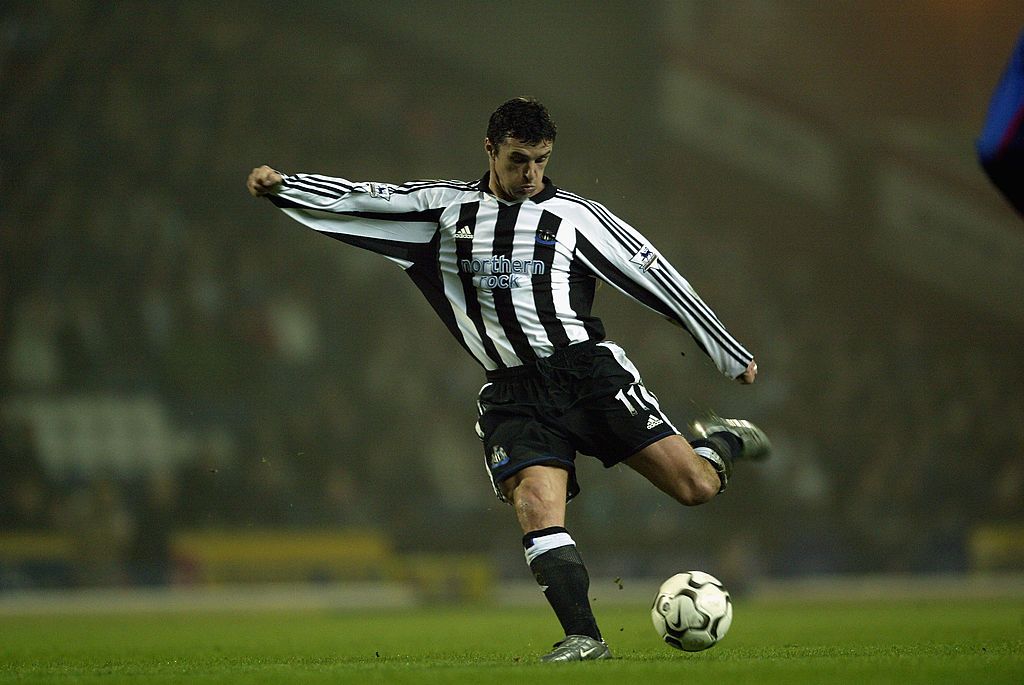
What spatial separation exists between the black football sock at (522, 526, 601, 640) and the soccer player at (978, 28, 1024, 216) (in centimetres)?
202

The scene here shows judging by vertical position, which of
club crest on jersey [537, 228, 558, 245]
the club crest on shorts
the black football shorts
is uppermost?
club crest on jersey [537, 228, 558, 245]

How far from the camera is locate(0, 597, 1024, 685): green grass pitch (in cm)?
420

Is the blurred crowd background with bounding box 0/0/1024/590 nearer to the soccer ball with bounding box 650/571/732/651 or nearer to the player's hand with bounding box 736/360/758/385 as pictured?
the player's hand with bounding box 736/360/758/385

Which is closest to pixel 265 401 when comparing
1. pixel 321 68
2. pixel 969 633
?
pixel 321 68

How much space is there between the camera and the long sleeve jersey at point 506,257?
5324mm

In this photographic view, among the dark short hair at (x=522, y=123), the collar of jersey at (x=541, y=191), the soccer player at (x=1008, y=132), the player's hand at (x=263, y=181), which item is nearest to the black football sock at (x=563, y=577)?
the collar of jersey at (x=541, y=191)

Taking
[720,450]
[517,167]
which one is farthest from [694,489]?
[517,167]

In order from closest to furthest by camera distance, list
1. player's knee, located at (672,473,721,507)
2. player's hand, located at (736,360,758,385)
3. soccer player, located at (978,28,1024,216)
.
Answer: soccer player, located at (978,28,1024,216) → player's knee, located at (672,473,721,507) → player's hand, located at (736,360,758,385)

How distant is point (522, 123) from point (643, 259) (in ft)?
2.57

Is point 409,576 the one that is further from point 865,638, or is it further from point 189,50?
point 865,638

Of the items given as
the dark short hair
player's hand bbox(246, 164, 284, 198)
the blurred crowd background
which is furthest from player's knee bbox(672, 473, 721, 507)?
the blurred crowd background

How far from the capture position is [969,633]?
7.05m

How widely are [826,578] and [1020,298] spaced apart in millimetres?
4762

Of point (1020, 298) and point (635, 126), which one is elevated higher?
point (635, 126)
